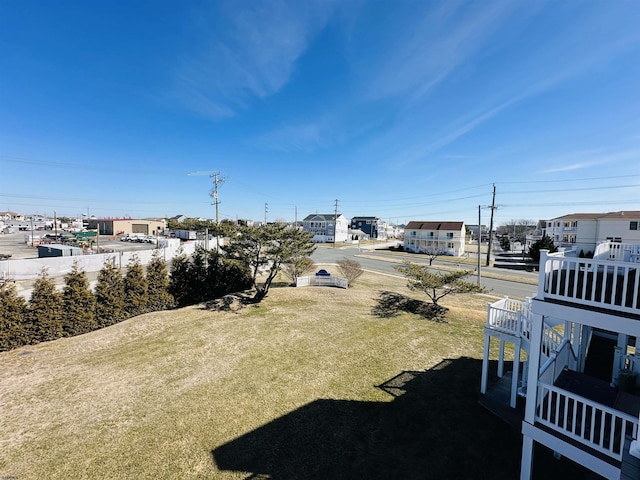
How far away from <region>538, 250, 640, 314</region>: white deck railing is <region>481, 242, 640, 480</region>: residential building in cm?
1

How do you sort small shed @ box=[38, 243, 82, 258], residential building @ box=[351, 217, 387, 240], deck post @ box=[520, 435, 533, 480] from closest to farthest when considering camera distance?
1. deck post @ box=[520, 435, 533, 480]
2. small shed @ box=[38, 243, 82, 258]
3. residential building @ box=[351, 217, 387, 240]

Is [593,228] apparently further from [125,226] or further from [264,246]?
[125,226]

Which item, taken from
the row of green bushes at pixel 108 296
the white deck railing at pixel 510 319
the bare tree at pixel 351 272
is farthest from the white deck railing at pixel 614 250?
the bare tree at pixel 351 272

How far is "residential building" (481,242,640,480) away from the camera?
149 inches

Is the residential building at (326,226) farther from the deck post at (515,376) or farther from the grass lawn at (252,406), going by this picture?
the deck post at (515,376)

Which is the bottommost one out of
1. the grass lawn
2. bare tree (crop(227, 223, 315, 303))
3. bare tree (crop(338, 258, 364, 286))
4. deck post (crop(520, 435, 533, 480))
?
the grass lawn

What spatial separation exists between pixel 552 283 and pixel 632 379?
303 cm

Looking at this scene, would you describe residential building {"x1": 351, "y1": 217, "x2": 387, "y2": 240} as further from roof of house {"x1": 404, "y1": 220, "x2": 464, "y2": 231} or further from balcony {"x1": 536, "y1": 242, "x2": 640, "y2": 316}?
balcony {"x1": 536, "y1": 242, "x2": 640, "y2": 316}

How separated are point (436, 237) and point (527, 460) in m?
49.8

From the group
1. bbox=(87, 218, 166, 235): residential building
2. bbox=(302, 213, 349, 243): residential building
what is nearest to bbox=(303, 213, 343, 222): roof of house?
bbox=(302, 213, 349, 243): residential building

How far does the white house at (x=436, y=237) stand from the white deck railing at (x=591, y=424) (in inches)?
1728

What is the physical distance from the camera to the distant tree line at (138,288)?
1023 cm

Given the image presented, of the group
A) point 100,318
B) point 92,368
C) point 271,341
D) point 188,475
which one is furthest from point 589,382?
point 100,318

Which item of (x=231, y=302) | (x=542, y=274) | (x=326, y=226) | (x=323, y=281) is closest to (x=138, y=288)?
(x=231, y=302)
